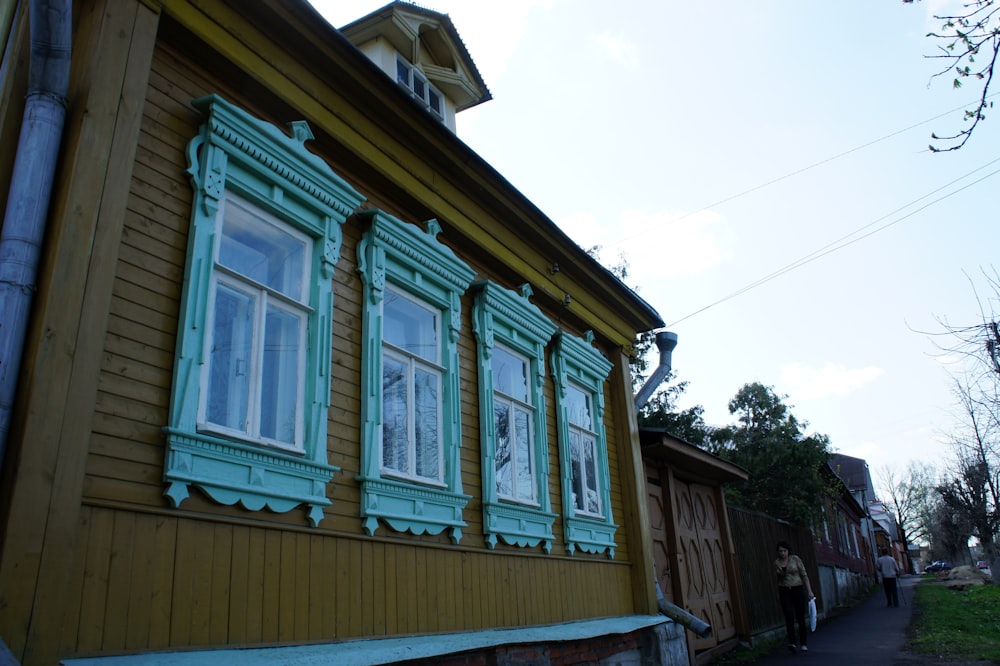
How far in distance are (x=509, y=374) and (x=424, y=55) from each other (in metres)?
4.41

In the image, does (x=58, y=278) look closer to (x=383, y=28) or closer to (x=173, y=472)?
(x=173, y=472)

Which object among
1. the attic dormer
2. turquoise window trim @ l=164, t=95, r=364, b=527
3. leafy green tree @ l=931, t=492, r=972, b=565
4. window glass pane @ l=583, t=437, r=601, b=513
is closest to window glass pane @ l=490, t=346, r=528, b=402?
window glass pane @ l=583, t=437, r=601, b=513

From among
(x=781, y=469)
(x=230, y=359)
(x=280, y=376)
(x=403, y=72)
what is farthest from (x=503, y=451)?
(x=781, y=469)

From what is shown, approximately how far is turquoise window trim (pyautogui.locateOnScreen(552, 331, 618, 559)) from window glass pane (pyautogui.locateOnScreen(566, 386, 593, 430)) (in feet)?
0.27

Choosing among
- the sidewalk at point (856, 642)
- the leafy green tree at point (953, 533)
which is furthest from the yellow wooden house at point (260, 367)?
the leafy green tree at point (953, 533)

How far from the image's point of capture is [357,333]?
5.89 metres

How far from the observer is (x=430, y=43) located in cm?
997

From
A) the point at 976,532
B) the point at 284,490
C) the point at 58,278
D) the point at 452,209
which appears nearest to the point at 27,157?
the point at 58,278

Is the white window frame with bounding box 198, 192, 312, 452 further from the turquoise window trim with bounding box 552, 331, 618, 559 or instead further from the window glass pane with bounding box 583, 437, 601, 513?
the window glass pane with bounding box 583, 437, 601, 513

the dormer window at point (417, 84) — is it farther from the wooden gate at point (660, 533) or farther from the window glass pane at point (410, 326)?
the wooden gate at point (660, 533)

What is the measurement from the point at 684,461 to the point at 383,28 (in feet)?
23.5

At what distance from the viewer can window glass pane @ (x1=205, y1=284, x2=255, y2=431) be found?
182 inches

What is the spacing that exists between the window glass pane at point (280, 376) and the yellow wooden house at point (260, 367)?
2 cm

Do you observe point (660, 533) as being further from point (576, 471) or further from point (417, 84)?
point (417, 84)
